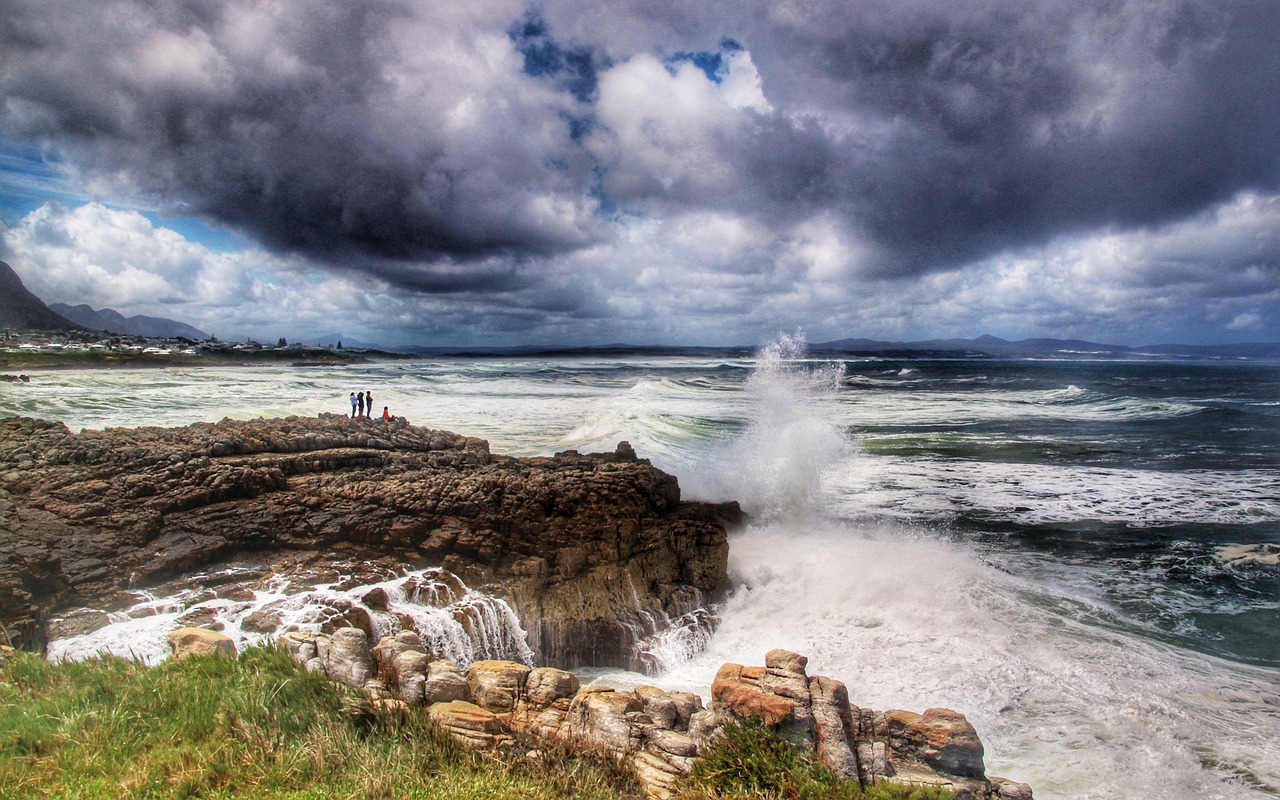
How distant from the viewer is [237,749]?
3.81 meters

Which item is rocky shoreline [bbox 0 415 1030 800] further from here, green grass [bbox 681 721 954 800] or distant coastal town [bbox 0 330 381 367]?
distant coastal town [bbox 0 330 381 367]

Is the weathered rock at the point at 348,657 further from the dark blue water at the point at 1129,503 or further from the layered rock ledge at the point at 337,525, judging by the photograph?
the dark blue water at the point at 1129,503

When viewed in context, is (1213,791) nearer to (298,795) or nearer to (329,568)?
(298,795)

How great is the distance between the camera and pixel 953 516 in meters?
14.5

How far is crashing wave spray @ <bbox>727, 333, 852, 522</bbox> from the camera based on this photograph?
14758 mm

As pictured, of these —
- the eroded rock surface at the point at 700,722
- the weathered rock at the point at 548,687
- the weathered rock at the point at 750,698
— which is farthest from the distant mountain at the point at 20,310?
the weathered rock at the point at 750,698

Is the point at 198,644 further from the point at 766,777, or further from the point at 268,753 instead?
the point at 766,777

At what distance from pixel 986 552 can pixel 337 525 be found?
11.7 metres

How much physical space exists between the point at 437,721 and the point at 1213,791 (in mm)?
6910

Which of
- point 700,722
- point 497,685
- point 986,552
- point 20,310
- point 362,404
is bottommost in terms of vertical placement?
point 986,552

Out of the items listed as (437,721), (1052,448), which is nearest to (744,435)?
(1052,448)

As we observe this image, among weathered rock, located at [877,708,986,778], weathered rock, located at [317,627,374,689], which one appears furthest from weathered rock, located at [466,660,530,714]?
weathered rock, located at [877,708,986,778]

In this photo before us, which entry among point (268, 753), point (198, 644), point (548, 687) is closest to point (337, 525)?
point (198, 644)

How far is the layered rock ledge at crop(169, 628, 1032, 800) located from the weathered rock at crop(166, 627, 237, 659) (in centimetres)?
16
